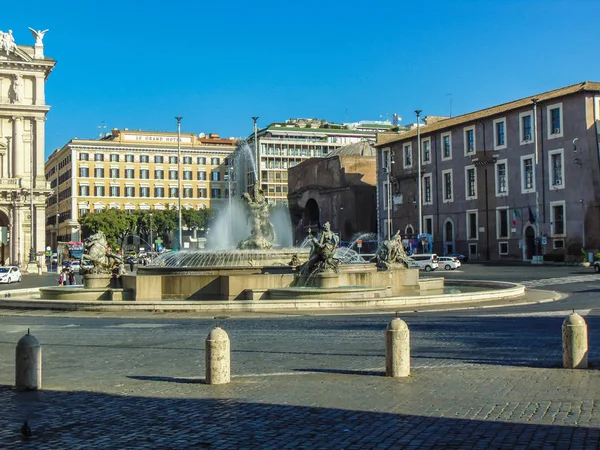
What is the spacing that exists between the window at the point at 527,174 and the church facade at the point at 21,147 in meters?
49.1

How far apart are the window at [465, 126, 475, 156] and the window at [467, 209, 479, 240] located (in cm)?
580

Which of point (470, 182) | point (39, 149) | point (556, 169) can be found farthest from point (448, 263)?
point (39, 149)

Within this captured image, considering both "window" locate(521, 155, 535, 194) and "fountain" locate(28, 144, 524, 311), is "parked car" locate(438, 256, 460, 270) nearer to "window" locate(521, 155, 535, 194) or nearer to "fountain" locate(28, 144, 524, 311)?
"window" locate(521, 155, 535, 194)

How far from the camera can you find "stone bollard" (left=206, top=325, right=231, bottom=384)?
10.1 m

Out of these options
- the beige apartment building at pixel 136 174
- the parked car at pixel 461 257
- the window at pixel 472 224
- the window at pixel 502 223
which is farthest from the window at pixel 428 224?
the beige apartment building at pixel 136 174

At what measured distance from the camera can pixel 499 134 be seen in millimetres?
69250

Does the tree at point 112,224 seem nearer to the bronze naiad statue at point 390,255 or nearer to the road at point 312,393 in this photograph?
the bronze naiad statue at point 390,255

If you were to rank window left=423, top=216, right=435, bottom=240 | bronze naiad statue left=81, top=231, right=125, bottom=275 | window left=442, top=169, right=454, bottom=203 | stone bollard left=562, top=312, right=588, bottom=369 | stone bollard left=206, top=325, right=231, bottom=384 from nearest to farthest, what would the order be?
stone bollard left=206, top=325, right=231, bottom=384 → stone bollard left=562, top=312, right=588, bottom=369 → bronze naiad statue left=81, top=231, right=125, bottom=275 → window left=442, top=169, right=454, bottom=203 → window left=423, top=216, right=435, bottom=240

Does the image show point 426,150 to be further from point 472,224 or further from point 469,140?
point 472,224

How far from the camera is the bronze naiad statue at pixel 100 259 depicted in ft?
91.9

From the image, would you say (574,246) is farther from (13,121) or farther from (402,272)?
(13,121)

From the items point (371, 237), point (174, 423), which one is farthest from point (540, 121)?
point (174, 423)

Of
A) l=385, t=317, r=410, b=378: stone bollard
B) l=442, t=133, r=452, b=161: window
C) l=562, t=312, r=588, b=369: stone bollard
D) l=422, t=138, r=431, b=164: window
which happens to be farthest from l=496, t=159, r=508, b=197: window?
l=385, t=317, r=410, b=378: stone bollard

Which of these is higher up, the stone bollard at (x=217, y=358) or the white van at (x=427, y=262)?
the white van at (x=427, y=262)
